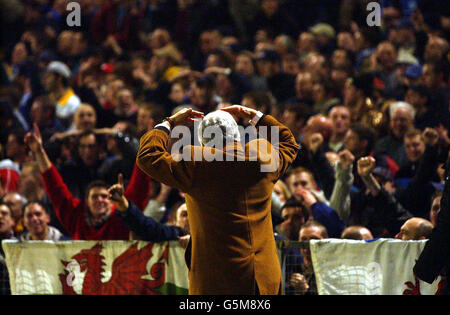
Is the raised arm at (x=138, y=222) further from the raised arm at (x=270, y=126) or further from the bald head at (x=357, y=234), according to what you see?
the bald head at (x=357, y=234)

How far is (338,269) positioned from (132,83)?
20.8 feet

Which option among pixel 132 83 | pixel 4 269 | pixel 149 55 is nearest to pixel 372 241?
pixel 4 269

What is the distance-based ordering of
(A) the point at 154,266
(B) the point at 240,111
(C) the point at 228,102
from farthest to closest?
(C) the point at 228,102, (A) the point at 154,266, (B) the point at 240,111

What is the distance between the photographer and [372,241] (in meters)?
5.46

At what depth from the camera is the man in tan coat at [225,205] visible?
4566mm

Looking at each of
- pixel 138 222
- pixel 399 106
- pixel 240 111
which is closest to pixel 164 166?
pixel 240 111

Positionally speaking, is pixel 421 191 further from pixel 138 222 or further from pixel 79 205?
pixel 79 205

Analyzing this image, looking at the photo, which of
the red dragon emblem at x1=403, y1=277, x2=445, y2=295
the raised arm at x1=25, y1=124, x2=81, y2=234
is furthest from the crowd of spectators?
the red dragon emblem at x1=403, y1=277, x2=445, y2=295

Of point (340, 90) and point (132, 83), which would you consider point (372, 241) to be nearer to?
→ point (340, 90)

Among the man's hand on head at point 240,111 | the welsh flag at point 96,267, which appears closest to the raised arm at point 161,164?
the man's hand on head at point 240,111

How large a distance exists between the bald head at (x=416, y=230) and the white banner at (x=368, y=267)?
151mm

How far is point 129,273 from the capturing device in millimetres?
5680

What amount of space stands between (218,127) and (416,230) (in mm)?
1675

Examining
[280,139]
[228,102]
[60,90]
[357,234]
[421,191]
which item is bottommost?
[357,234]
